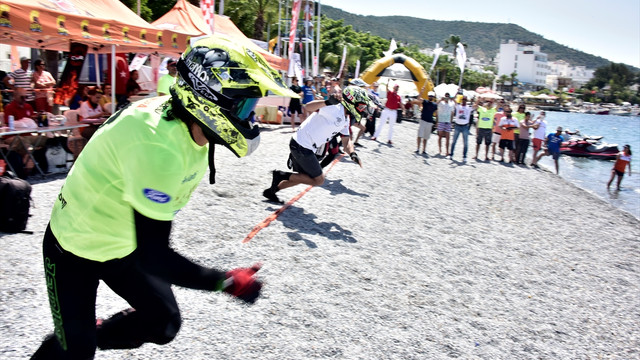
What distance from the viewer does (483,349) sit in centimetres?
418

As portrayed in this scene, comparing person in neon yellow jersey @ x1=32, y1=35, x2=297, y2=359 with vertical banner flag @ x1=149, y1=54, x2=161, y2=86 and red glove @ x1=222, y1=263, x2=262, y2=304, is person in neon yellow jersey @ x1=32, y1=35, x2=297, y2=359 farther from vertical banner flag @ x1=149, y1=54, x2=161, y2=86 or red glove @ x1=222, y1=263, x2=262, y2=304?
vertical banner flag @ x1=149, y1=54, x2=161, y2=86

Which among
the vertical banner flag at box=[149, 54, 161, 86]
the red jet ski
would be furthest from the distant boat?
the vertical banner flag at box=[149, 54, 161, 86]

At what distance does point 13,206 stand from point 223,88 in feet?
14.8

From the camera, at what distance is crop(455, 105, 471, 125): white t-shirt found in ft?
53.4

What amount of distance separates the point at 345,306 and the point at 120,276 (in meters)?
2.69

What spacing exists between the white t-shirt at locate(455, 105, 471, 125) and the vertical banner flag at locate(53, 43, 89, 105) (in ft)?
37.4

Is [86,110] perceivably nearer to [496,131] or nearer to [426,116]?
[426,116]

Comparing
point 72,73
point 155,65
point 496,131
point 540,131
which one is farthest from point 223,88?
point 540,131

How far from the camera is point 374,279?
5.26 metres

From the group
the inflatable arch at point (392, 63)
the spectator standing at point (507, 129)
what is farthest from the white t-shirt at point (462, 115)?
the inflatable arch at point (392, 63)

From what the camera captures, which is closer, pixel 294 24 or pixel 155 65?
pixel 155 65

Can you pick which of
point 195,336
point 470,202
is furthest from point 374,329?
point 470,202

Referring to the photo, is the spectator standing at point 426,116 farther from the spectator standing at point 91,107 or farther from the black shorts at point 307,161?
the spectator standing at point 91,107

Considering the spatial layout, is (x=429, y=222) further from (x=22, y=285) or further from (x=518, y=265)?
(x=22, y=285)
